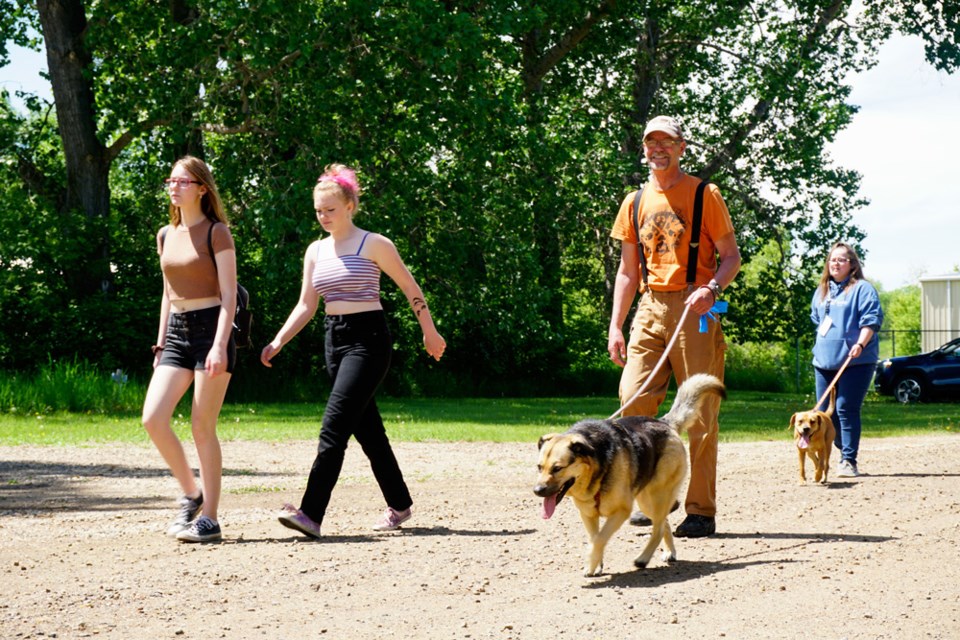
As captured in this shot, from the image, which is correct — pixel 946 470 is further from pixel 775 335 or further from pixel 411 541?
pixel 775 335

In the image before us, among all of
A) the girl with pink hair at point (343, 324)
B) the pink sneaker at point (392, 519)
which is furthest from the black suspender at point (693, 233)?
the pink sneaker at point (392, 519)

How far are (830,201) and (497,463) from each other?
70.0 ft

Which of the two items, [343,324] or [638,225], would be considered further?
[343,324]

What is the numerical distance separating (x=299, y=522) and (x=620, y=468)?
2.20 metres

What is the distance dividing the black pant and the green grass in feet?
25.7

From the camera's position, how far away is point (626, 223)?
7598 mm

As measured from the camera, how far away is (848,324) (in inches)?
440

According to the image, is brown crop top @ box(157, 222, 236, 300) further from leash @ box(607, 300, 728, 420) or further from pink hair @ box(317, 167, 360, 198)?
leash @ box(607, 300, 728, 420)

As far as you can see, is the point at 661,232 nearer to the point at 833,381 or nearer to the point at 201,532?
the point at 201,532

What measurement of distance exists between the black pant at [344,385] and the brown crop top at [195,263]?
768mm

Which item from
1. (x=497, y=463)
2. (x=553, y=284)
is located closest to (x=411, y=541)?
(x=497, y=463)

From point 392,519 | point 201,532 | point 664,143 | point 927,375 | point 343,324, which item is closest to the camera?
point 664,143

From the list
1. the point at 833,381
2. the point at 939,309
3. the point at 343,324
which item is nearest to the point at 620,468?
the point at 343,324

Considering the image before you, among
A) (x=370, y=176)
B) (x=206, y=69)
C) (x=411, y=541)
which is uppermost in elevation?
(x=206, y=69)
